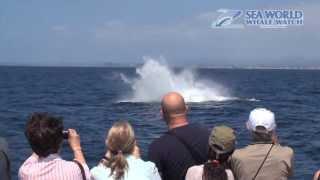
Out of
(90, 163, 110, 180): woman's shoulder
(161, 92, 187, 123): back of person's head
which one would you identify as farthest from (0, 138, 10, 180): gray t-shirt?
(161, 92, 187, 123): back of person's head

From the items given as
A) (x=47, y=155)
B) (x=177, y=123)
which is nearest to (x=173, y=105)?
(x=177, y=123)

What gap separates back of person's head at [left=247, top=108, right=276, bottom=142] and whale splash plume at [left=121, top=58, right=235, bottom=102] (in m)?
58.3

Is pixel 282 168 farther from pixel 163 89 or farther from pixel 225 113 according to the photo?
pixel 163 89

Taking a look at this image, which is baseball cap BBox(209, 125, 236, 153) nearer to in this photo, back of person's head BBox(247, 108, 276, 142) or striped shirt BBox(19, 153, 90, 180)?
back of person's head BBox(247, 108, 276, 142)

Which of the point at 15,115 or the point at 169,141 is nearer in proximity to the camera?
the point at 169,141

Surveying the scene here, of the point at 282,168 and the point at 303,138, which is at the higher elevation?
the point at 282,168

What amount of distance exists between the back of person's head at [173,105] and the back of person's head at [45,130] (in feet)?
3.84

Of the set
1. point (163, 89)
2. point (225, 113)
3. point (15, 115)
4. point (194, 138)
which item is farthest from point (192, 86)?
point (194, 138)

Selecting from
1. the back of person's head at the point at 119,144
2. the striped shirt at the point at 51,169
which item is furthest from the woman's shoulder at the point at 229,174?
the striped shirt at the point at 51,169

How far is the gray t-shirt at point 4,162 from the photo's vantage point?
20.0 ft

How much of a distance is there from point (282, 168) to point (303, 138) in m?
25.6

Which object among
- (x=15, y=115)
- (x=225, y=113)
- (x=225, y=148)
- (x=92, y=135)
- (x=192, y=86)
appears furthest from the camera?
(x=192, y=86)

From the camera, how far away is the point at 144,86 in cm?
7069

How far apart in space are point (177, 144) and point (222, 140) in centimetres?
51
